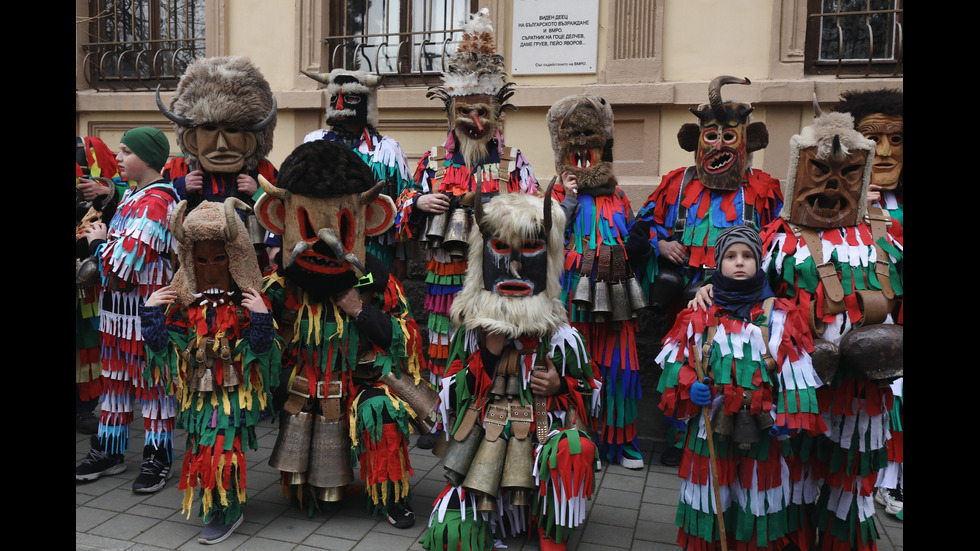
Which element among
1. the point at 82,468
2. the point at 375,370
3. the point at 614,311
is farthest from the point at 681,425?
the point at 82,468

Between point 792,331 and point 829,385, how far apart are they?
1.22 feet

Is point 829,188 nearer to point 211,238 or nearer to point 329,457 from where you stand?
point 329,457

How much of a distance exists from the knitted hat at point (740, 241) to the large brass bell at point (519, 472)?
1303 millimetres

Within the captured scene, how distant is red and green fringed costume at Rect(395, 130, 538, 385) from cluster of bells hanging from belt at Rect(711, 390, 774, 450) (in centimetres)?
221

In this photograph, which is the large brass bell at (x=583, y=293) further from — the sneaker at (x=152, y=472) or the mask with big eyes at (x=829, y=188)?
the sneaker at (x=152, y=472)

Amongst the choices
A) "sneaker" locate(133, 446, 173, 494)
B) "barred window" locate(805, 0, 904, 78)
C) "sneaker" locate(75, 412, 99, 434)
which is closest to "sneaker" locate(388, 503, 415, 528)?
"sneaker" locate(133, 446, 173, 494)

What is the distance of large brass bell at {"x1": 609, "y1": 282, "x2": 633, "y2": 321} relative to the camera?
4910 mm

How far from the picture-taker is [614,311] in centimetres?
491

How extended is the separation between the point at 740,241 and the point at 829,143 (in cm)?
67

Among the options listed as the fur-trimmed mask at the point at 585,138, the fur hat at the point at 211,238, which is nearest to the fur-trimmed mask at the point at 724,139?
the fur-trimmed mask at the point at 585,138

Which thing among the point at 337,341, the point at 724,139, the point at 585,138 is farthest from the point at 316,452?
the point at 724,139

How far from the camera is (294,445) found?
4.12 m

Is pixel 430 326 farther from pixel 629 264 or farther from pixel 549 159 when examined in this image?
pixel 549 159

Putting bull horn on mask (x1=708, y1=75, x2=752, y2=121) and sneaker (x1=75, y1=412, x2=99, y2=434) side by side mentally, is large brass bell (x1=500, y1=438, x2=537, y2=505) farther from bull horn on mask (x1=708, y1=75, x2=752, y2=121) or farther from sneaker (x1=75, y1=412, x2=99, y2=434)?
sneaker (x1=75, y1=412, x2=99, y2=434)
